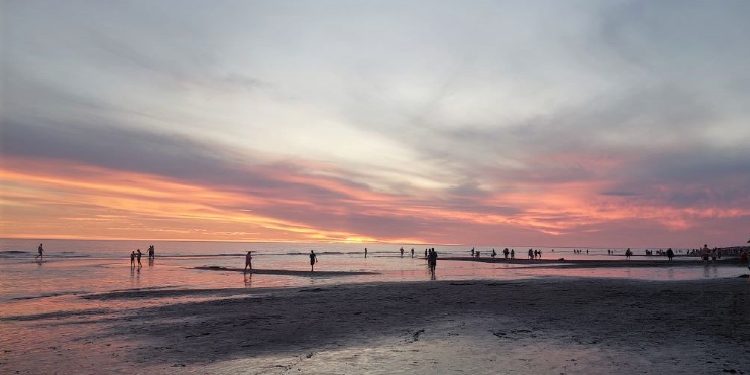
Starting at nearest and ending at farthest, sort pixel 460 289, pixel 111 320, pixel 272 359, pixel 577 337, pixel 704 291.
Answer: pixel 272 359 < pixel 577 337 < pixel 111 320 < pixel 704 291 < pixel 460 289

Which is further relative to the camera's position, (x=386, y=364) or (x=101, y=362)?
(x=101, y=362)

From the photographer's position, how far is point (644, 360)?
1144 cm

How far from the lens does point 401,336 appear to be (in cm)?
1489

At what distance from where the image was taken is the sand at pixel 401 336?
37.1 feet

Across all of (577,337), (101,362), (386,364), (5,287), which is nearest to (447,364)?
(386,364)

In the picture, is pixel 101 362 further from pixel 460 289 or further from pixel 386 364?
pixel 460 289

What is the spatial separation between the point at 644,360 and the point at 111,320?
1890cm

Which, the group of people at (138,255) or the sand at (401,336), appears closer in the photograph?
the sand at (401,336)

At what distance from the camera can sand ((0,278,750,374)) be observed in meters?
11.3

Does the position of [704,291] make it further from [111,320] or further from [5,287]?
[5,287]

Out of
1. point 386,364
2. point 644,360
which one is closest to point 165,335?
point 386,364

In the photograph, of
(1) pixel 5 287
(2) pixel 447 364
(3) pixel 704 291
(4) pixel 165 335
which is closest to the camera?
(2) pixel 447 364

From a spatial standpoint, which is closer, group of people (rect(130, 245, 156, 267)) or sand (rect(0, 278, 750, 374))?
sand (rect(0, 278, 750, 374))

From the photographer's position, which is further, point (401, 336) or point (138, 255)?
point (138, 255)
